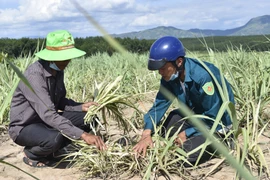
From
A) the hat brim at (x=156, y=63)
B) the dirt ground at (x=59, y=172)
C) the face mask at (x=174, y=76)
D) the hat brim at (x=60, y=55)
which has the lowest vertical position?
the dirt ground at (x=59, y=172)

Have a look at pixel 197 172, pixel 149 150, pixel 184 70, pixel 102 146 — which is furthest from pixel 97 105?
pixel 197 172

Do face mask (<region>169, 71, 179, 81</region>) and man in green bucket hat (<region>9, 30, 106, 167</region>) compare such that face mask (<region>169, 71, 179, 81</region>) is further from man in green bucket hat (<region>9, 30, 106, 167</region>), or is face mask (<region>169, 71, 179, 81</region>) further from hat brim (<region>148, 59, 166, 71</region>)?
man in green bucket hat (<region>9, 30, 106, 167</region>)

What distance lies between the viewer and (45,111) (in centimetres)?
226

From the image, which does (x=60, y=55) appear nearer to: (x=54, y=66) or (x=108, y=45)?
(x=54, y=66)

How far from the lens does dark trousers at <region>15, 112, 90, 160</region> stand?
2.36m

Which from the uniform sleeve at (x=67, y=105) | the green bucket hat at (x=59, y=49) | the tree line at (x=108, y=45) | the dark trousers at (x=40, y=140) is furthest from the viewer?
the tree line at (x=108, y=45)

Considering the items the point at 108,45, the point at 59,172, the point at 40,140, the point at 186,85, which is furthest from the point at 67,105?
the point at 108,45

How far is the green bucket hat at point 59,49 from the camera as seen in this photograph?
2.23 metres

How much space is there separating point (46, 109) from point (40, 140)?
0.79 ft

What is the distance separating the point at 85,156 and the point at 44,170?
38cm

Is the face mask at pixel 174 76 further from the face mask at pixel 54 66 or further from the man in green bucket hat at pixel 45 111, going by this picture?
the face mask at pixel 54 66

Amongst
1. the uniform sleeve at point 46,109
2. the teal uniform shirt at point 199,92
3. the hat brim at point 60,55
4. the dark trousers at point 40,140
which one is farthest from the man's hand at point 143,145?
the hat brim at point 60,55

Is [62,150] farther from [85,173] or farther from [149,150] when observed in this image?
[149,150]

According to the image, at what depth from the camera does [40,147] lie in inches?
94.8
